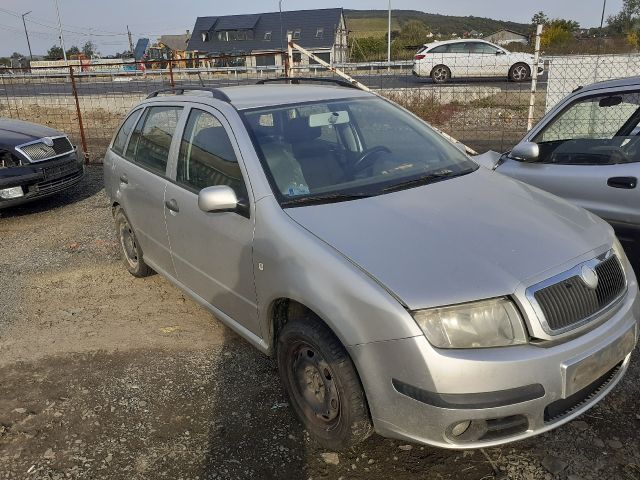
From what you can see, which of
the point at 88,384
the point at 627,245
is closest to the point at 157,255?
the point at 88,384

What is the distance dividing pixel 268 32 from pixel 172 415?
69.8m

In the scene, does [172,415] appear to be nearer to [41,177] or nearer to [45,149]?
[41,177]

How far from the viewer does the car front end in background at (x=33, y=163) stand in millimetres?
6828

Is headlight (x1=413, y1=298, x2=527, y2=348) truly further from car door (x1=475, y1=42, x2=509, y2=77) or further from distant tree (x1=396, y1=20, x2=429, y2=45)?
distant tree (x1=396, y1=20, x2=429, y2=45)

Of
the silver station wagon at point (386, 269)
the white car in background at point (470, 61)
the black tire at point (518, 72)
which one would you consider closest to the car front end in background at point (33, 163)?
the silver station wagon at point (386, 269)

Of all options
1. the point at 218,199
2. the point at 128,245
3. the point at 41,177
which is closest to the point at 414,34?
the point at 41,177

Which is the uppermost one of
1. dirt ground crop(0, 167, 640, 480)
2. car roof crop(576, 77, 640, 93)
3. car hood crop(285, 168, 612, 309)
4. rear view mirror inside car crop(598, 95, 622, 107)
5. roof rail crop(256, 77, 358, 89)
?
roof rail crop(256, 77, 358, 89)

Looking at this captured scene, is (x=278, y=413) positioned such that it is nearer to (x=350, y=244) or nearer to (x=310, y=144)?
(x=350, y=244)

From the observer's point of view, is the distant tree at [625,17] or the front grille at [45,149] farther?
the distant tree at [625,17]

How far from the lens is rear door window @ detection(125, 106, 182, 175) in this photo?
403 cm

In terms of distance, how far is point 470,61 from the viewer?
20312mm

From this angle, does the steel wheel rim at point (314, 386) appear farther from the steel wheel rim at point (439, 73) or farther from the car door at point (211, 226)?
the steel wheel rim at point (439, 73)

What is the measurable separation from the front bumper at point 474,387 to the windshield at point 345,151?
3.46ft

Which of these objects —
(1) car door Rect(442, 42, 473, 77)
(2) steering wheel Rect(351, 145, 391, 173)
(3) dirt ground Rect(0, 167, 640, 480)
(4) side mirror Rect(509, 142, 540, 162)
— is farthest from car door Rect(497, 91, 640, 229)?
(1) car door Rect(442, 42, 473, 77)
